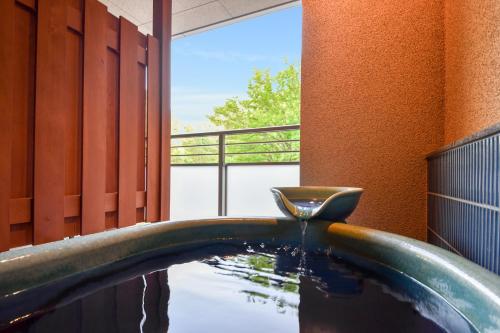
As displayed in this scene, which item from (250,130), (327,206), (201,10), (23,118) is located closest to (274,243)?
(327,206)

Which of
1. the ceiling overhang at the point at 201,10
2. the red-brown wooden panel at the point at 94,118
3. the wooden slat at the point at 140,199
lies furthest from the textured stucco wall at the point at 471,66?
the wooden slat at the point at 140,199

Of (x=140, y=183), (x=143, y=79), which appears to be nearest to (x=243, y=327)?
(x=140, y=183)

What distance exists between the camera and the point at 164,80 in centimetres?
266

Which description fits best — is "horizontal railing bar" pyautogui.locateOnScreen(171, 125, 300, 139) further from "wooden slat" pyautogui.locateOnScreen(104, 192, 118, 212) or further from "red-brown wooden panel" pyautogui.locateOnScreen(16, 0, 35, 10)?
"red-brown wooden panel" pyautogui.locateOnScreen(16, 0, 35, 10)

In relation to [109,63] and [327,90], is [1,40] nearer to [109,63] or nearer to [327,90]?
[109,63]

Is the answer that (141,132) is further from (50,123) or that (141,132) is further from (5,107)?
(5,107)

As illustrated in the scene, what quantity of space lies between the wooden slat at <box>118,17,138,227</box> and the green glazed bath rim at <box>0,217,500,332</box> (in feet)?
3.17

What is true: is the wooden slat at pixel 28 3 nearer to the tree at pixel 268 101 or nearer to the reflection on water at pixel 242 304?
the reflection on water at pixel 242 304

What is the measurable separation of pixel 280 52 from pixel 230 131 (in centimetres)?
665

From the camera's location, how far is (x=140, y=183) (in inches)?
97.7

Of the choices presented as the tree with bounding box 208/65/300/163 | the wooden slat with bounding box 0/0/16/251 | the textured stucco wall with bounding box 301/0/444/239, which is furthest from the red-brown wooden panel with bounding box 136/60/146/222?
the tree with bounding box 208/65/300/163

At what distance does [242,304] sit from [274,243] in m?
0.70

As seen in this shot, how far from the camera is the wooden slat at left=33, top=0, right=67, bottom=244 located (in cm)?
164

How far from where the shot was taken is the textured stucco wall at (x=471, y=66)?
3.65 feet
